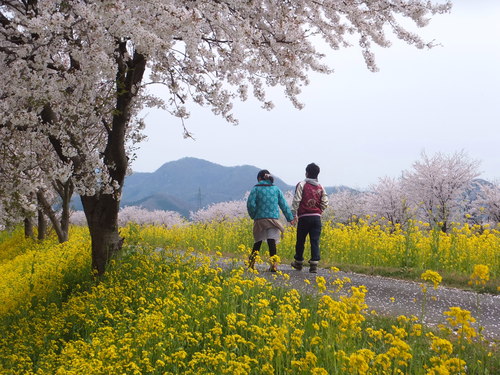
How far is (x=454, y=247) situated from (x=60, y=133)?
31.2 ft

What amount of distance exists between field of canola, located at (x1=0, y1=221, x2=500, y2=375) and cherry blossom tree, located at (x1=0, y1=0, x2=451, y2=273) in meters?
1.70

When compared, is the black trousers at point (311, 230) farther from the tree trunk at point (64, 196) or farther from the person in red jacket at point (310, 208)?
the tree trunk at point (64, 196)

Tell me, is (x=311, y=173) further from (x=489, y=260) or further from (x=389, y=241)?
(x=489, y=260)

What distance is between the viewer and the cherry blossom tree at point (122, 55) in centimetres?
531

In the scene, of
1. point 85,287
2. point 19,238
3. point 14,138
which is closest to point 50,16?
point 14,138

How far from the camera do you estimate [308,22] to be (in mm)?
8359

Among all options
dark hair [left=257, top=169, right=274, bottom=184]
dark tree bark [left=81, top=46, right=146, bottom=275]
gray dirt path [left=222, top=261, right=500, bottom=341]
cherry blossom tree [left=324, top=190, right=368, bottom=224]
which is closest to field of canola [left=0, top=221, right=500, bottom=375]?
gray dirt path [left=222, top=261, right=500, bottom=341]

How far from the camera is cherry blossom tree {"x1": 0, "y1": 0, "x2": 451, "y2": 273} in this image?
5309mm

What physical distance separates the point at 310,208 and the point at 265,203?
1.03 meters

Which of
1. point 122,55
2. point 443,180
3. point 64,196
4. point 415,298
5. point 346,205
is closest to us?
point 415,298

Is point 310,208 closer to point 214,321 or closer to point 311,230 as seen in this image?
point 311,230

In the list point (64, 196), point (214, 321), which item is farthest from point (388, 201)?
point (214, 321)

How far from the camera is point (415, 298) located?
19.0 feet

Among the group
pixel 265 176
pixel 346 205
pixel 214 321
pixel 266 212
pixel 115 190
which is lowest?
pixel 214 321
